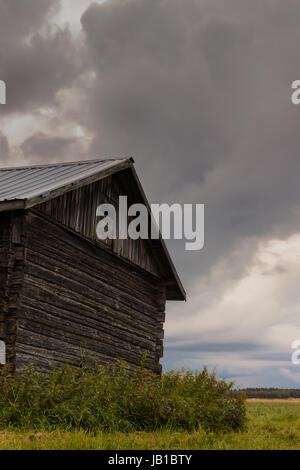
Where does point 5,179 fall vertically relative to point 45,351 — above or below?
above

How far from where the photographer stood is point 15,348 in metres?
11.9

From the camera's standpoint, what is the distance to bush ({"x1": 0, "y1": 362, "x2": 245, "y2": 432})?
9930mm

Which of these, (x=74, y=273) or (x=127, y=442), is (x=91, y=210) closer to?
(x=74, y=273)

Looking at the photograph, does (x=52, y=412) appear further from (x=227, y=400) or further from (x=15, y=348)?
(x=227, y=400)

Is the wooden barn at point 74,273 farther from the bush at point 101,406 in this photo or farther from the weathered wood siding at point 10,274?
the bush at point 101,406

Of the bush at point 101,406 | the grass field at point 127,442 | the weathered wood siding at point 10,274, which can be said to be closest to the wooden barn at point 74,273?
the weathered wood siding at point 10,274

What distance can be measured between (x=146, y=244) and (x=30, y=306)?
6777 millimetres

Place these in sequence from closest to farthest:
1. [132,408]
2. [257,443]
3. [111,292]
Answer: [257,443] → [132,408] → [111,292]

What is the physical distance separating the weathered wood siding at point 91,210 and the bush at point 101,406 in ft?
12.7

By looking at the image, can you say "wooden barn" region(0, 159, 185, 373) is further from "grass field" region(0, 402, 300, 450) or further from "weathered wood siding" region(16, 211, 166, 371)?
"grass field" region(0, 402, 300, 450)

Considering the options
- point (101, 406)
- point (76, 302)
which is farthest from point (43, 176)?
point (101, 406)

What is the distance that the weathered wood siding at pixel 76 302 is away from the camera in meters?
12.7

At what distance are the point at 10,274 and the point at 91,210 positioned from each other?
3.62m

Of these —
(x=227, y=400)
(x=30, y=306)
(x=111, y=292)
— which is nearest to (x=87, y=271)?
(x=111, y=292)
